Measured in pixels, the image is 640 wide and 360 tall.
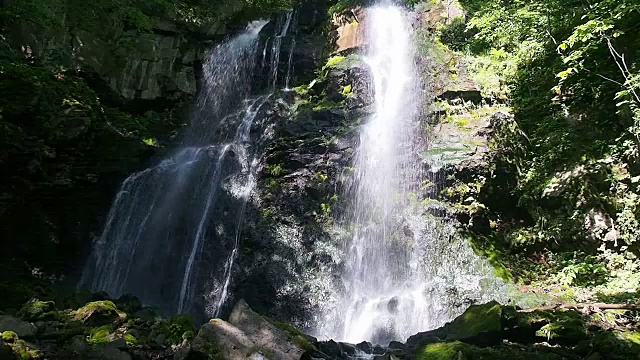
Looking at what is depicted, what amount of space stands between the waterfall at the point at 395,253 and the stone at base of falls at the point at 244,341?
339cm

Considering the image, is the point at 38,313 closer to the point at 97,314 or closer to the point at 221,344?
the point at 97,314

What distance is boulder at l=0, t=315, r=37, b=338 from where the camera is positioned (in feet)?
15.9

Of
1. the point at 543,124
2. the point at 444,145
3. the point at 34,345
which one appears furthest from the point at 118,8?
the point at 543,124

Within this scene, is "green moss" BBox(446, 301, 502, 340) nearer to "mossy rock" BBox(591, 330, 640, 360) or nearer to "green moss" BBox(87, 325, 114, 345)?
"mossy rock" BBox(591, 330, 640, 360)

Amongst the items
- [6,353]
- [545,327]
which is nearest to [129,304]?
[6,353]

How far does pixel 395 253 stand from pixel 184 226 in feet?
15.9

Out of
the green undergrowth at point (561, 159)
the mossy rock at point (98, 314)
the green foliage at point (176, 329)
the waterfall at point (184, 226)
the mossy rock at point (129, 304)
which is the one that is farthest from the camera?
the waterfall at point (184, 226)

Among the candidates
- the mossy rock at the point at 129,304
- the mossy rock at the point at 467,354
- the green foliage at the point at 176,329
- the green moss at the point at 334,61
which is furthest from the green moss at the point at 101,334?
the green moss at the point at 334,61

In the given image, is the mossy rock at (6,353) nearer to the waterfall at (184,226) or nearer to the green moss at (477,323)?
the green moss at (477,323)

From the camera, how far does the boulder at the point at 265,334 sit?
461cm

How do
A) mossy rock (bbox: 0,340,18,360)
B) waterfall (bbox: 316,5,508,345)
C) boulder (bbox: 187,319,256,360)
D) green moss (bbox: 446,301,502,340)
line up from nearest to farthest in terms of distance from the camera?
1. mossy rock (bbox: 0,340,18,360)
2. boulder (bbox: 187,319,256,360)
3. green moss (bbox: 446,301,502,340)
4. waterfall (bbox: 316,5,508,345)

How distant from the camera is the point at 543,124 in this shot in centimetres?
1037

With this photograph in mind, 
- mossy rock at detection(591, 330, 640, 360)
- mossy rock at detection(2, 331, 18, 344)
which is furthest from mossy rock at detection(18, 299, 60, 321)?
mossy rock at detection(591, 330, 640, 360)

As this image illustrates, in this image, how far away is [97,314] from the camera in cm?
607
